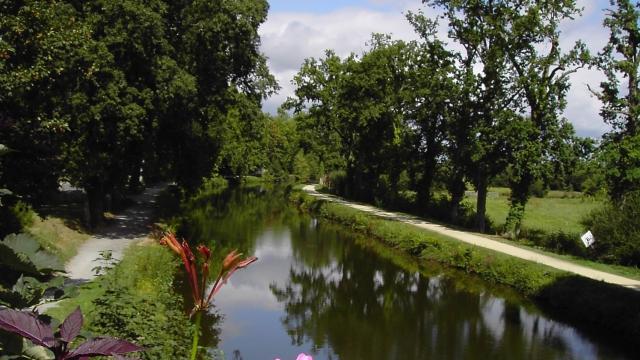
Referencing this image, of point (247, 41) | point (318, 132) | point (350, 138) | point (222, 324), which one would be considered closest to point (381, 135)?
point (350, 138)

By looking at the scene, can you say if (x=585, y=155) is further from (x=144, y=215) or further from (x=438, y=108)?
(x=144, y=215)

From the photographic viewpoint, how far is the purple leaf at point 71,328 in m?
1.98

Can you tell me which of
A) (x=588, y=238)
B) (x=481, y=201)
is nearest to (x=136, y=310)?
(x=588, y=238)

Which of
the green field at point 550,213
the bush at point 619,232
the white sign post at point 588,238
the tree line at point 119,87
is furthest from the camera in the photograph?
the green field at point 550,213

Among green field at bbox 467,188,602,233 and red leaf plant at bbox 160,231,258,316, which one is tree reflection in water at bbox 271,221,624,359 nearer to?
green field at bbox 467,188,602,233

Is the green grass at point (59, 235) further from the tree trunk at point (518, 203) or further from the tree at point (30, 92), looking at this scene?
the tree trunk at point (518, 203)

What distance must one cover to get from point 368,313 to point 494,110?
626 inches

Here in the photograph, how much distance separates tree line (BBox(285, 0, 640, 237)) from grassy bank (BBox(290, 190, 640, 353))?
17.4ft

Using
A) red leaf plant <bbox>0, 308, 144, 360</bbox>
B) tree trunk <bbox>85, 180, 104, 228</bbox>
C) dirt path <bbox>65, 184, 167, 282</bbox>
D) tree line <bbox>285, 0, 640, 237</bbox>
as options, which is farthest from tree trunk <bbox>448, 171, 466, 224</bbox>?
red leaf plant <bbox>0, 308, 144, 360</bbox>

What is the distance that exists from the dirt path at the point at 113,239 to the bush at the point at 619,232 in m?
17.3

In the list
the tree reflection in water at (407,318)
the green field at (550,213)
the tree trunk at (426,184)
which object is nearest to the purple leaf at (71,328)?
the tree reflection in water at (407,318)

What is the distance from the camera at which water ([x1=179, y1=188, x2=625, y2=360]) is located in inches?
557

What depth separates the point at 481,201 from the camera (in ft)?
102

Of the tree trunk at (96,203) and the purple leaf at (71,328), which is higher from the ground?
the purple leaf at (71,328)
